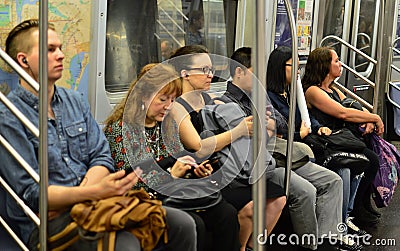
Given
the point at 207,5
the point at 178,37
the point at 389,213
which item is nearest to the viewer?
the point at 178,37

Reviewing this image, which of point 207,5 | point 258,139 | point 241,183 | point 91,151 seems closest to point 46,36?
point 91,151

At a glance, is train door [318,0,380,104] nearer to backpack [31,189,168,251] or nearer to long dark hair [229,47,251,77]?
long dark hair [229,47,251,77]

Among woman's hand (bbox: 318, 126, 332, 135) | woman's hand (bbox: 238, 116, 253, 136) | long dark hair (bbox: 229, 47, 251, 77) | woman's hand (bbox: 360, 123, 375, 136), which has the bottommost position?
woman's hand (bbox: 360, 123, 375, 136)

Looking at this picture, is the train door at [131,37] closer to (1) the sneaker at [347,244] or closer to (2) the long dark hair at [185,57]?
(2) the long dark hair at [185,57]

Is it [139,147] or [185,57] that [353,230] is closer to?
[185,57]

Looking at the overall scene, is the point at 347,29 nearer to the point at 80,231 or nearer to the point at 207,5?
the point at 207,5

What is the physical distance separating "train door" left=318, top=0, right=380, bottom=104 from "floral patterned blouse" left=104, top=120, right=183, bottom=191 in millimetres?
3173

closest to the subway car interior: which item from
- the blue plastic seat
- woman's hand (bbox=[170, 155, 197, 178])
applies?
woman's hand (bbox=[170, 155, 197, 178])

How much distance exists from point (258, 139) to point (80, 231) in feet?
2.55

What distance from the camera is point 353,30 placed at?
20.7 feet

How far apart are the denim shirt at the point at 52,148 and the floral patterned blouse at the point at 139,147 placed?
0.10 m

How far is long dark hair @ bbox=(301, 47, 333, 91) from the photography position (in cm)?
455

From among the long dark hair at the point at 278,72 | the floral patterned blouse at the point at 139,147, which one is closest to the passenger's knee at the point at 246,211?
the floral patterned blouse at the point at 139,147

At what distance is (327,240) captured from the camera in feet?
13.2
